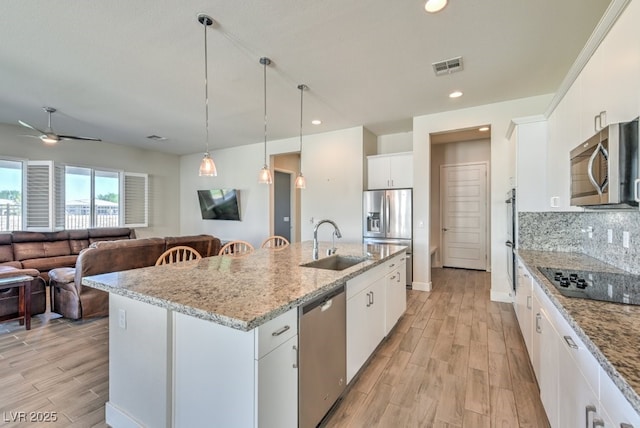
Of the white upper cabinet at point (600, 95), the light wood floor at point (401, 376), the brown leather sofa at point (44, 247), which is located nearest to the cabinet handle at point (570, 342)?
the light wood floor at point (401, 376)

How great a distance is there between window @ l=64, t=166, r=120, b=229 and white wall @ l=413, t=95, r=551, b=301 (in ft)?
21.8

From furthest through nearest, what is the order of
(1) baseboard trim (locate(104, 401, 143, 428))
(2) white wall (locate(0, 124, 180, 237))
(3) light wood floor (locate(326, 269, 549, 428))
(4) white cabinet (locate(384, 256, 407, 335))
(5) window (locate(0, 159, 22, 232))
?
(2) white wall (locate(0, 124, 180, 237)), (5) window (locate(0, 159, 22, 232)), (4) white cabinet (locate(384, 256, 407, 335)), (3) light wood floor (locate(326, 269, 549, 428)), (1) baseboard trim (locate(104, 401, 143, 428))

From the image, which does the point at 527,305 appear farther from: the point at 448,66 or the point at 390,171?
the point at 390,171

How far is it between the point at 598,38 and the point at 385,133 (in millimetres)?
4360

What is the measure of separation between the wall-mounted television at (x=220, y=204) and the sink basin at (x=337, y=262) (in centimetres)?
472

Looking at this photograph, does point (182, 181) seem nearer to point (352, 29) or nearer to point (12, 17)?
point (12, 17)

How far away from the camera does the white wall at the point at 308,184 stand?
218 inches

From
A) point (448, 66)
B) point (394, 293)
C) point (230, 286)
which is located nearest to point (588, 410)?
point (230, 286)

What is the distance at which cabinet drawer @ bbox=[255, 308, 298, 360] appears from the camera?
1.24 m

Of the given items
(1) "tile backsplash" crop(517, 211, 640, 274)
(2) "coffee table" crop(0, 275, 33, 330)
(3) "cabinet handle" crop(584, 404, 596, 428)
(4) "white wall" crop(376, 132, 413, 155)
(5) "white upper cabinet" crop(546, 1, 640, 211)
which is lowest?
(2) "coffee table" crop(0, 275, 33, 330)

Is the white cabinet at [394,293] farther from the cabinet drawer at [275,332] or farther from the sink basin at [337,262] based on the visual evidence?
the cabinet drawer at [275,332]

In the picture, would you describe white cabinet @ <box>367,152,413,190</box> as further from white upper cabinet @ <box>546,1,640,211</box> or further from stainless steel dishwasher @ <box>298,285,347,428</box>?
stainless steel dishwasher @ <box>298,285,347,428</box>

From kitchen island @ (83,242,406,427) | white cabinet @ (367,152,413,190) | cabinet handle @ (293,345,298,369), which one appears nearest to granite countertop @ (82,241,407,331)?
kitchen island @ (83,242,406,427)

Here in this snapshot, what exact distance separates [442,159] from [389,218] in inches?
97.6
